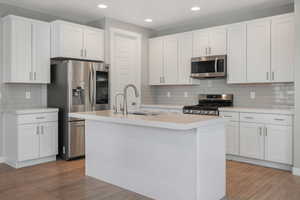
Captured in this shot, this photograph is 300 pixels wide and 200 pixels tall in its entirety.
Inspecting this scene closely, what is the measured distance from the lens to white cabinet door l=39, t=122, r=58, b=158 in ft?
14.4

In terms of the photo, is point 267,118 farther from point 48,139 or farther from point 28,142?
point 28,142

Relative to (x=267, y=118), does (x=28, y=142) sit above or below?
below

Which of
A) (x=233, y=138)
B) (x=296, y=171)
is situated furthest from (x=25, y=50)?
(x=296, y=171)

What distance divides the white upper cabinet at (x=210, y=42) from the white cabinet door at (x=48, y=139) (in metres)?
3.13

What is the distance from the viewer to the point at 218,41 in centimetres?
499

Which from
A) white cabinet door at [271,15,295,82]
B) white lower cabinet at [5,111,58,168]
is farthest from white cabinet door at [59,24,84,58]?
white cabinet door at [271,15,295,82]

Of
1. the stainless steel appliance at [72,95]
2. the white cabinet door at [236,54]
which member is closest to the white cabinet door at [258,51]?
the white cabinet door at [236,54]

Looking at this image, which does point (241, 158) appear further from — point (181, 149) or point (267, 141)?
point (181, 149)

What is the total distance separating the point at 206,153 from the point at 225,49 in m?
2.87

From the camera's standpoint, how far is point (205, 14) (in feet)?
16.8

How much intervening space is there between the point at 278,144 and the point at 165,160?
7.22ft

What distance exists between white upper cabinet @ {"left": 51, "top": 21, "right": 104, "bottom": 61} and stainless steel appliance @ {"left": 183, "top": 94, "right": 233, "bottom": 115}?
2.13 metres

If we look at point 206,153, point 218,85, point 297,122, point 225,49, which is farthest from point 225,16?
point 206,153

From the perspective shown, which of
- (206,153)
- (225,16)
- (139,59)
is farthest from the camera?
(139,59)
